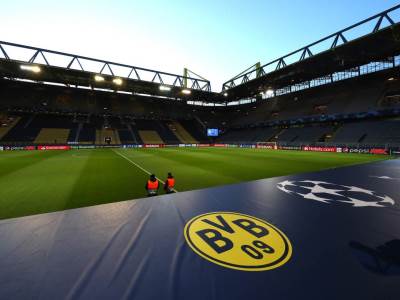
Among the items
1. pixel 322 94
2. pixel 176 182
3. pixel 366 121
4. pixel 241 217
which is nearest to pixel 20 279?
pixel 241 217

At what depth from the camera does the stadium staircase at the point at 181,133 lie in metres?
62.1

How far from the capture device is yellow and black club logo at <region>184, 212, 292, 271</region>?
336cm

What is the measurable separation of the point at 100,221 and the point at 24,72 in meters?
50.6

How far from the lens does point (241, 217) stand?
5.25 m

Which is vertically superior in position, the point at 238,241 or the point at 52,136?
the point at 52,136

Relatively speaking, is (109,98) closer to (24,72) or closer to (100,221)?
(24,72)

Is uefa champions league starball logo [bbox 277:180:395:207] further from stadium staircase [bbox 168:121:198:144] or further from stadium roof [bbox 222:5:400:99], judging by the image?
stadium staircase [bbox 168:121:198:144]

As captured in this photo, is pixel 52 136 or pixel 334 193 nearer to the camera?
pixel 334 193

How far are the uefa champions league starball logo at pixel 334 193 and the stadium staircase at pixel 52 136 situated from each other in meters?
50.8

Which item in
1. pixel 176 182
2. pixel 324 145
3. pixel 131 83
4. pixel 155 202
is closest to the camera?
pixel 155 202

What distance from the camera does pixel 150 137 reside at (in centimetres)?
5709

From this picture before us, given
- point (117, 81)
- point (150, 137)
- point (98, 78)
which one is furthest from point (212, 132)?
point (98, 78)

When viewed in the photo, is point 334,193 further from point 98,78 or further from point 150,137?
point 150,137

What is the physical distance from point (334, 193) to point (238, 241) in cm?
572
